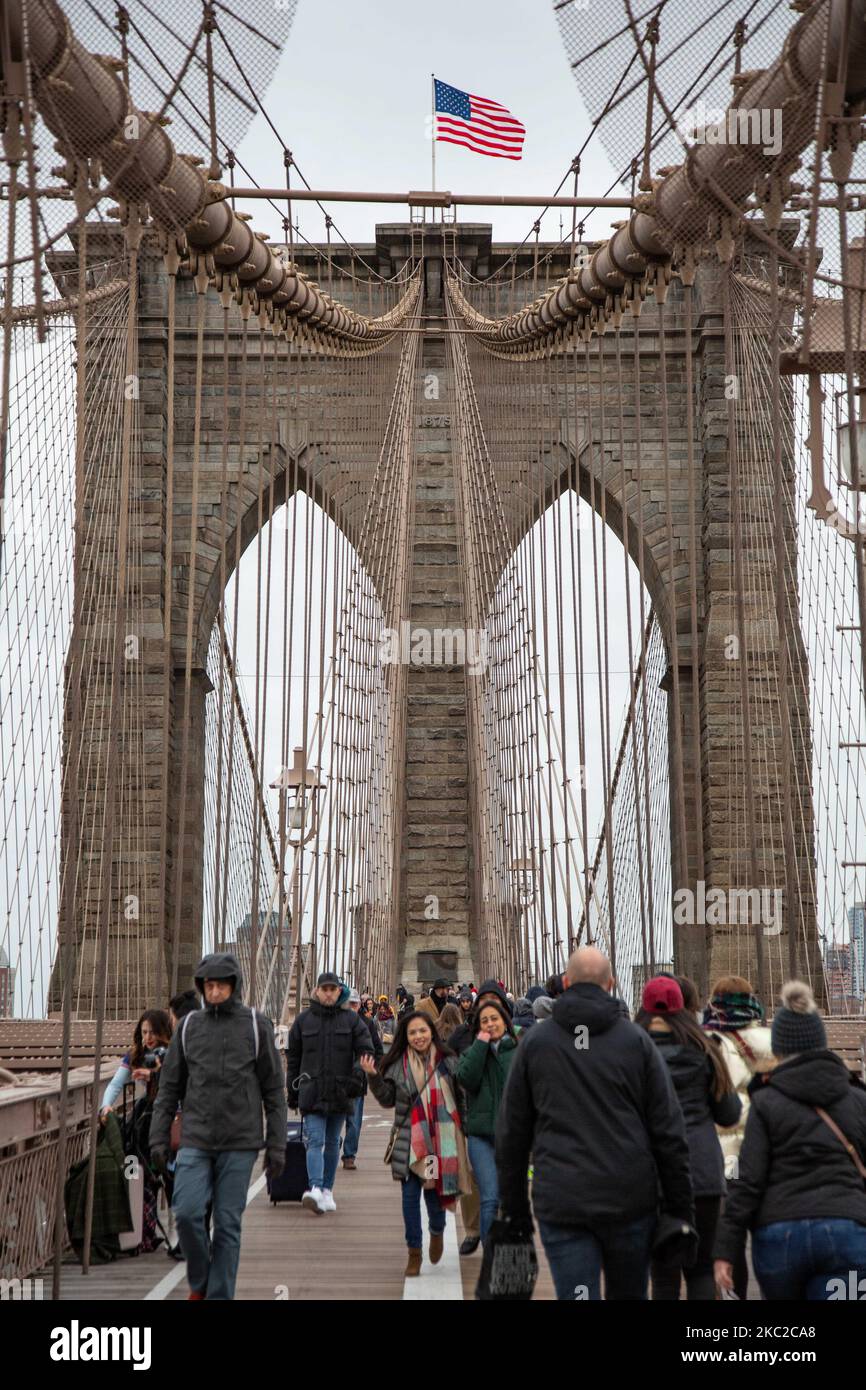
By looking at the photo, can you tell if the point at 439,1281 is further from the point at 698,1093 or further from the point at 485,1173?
the point at 698,1093

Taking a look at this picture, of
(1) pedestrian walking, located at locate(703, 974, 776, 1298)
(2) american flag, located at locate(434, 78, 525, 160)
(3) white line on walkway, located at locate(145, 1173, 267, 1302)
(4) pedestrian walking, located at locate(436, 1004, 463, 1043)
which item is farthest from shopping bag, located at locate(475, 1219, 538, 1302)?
(2) american flag, located at locate(434, 78, 525, 160)

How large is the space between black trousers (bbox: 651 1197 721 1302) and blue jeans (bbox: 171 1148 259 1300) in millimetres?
1119

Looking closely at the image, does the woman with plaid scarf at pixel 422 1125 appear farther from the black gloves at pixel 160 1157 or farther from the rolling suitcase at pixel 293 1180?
the rolling suitcase at pixel 293 1180

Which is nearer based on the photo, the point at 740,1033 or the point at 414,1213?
the point at 740,1033

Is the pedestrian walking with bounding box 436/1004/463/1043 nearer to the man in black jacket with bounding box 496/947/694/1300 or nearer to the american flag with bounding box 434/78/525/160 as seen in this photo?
the man in black jacket with bounding box 496/947/694/1300

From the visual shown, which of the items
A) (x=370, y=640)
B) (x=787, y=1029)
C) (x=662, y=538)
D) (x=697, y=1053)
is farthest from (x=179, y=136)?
(x=662, y=538)

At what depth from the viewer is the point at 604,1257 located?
3273 millimetres

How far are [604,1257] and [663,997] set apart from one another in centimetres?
98

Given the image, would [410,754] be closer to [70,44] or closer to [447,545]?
[447,545]

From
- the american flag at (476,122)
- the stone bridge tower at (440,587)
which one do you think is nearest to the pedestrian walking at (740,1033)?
the stone bridge tower at (440,587)

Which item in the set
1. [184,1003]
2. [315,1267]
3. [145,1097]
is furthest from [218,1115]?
[145,1097]

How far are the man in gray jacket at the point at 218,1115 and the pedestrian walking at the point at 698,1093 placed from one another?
1.03m

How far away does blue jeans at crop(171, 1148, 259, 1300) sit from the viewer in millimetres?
4461
